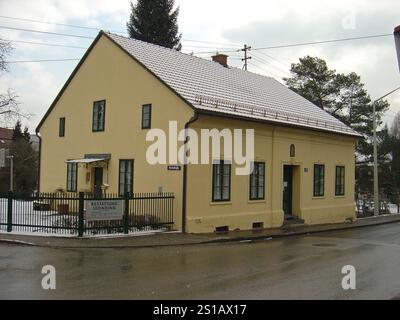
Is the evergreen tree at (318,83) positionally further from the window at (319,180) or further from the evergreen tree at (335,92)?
the window at (319,180)

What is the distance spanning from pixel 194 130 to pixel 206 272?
8304mm

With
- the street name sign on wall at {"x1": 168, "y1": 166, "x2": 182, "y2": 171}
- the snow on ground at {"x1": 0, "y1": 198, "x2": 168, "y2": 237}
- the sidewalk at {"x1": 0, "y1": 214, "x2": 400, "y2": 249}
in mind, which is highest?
the street name sign on wall at {"x1": 168, "y1": 166, "x2": 182, "y2": 171}

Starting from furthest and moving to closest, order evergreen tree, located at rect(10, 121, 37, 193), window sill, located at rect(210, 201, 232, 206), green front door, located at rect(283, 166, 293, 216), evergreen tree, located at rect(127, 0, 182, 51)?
evergreen tree, located at rect(10, 121, 37, 193), evergreen tree, located at rect(127, 0, 182, 51), green front door, located at rect(283, 166, 293, 216), window sill, located at rect(210, 201, 232, 206)

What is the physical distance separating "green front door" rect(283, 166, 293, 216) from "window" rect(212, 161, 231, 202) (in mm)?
4522

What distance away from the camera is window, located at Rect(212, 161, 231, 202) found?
19.1m

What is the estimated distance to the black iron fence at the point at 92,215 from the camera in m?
16.3

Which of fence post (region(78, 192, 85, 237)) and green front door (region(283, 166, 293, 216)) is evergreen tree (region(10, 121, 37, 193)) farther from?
fence post (region(78, 192, 85, 237))

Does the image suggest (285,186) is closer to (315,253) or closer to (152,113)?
(152,113)

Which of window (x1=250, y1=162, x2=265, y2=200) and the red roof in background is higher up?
the red roof in background

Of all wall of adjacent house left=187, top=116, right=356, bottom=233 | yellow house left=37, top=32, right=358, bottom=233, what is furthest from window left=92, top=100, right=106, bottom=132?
wall of adjacent house left=187, top=116, right=356, bottom=233

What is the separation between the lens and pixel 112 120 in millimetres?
21328

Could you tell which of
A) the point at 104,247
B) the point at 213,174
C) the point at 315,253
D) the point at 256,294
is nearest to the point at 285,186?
the point at 213,174

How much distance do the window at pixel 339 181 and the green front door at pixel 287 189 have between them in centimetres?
410

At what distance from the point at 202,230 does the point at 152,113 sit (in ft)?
15.8
